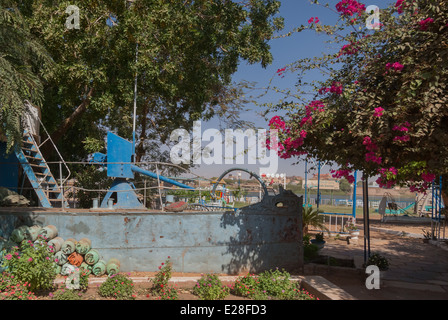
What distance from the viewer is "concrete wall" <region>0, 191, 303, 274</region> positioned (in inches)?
348

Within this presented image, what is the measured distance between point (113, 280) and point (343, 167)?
5235 millimetres

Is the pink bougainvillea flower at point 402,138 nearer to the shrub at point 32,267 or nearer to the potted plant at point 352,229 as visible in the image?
the shrub at point 32,267

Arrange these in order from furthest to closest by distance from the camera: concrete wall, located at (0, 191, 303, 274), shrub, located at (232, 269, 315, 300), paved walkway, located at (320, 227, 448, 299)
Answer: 1. concrete wall, located at (0, 191, 303, 274)
2. paved walkway, located at (320, 227, 448, 299)
3. shrub, located at (232, 269, 315, 300)

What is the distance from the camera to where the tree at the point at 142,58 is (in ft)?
43.6

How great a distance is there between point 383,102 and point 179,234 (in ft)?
18.6

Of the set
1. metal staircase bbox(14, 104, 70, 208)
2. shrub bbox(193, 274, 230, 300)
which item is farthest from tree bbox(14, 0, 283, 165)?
shrub bbox(193, 274, 230, 300)

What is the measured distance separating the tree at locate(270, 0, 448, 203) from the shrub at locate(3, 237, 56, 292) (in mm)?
5385

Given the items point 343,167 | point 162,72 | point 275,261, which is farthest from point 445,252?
point 162,72

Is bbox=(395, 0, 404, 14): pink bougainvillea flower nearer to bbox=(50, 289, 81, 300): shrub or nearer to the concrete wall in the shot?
the concrete wall

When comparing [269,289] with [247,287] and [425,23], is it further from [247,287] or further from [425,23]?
[425,23]

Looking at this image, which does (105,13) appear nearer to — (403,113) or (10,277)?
(10,277)

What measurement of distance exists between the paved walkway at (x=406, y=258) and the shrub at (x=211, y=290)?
3.89 metres

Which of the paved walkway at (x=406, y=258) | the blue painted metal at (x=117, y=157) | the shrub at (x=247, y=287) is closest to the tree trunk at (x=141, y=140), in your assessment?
the blue painted metal at (x=117, y=157)

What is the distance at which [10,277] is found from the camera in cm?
685
